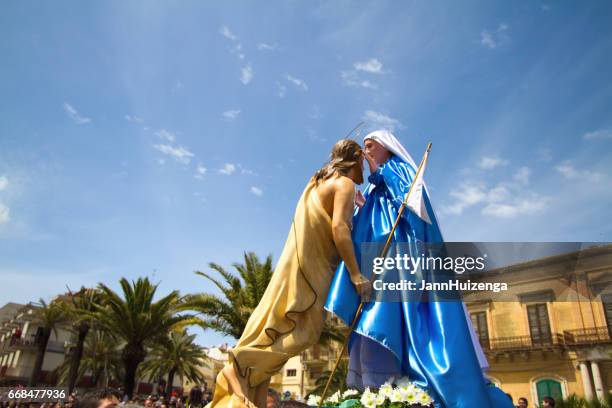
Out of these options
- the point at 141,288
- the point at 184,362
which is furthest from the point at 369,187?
the point at 184,362

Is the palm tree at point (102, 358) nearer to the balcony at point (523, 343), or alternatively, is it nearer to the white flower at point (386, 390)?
the balcony at point (523, 343)

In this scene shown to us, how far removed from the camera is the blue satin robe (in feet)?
9.68

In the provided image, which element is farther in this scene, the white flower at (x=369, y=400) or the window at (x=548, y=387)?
the window at (x=548, y=387)

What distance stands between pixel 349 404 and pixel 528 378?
33.5 metres

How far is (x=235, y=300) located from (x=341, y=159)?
15449mm

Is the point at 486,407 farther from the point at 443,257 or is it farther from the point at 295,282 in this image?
the point at 295,282

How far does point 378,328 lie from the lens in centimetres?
321

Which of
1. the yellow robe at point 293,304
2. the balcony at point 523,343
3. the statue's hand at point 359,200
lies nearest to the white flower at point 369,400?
the yellow robe at point 293,304

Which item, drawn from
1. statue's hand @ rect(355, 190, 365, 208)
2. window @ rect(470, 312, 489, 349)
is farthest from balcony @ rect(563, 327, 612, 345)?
statue's hand @ rect(355, 190, 365, 208)

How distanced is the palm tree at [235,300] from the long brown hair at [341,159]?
14784 mm

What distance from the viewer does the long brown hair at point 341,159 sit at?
3.87 m

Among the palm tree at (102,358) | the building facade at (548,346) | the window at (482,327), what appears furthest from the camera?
the palm tree at (102,358)

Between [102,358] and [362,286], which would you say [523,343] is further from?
[362,286]

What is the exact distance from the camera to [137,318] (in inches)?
806
